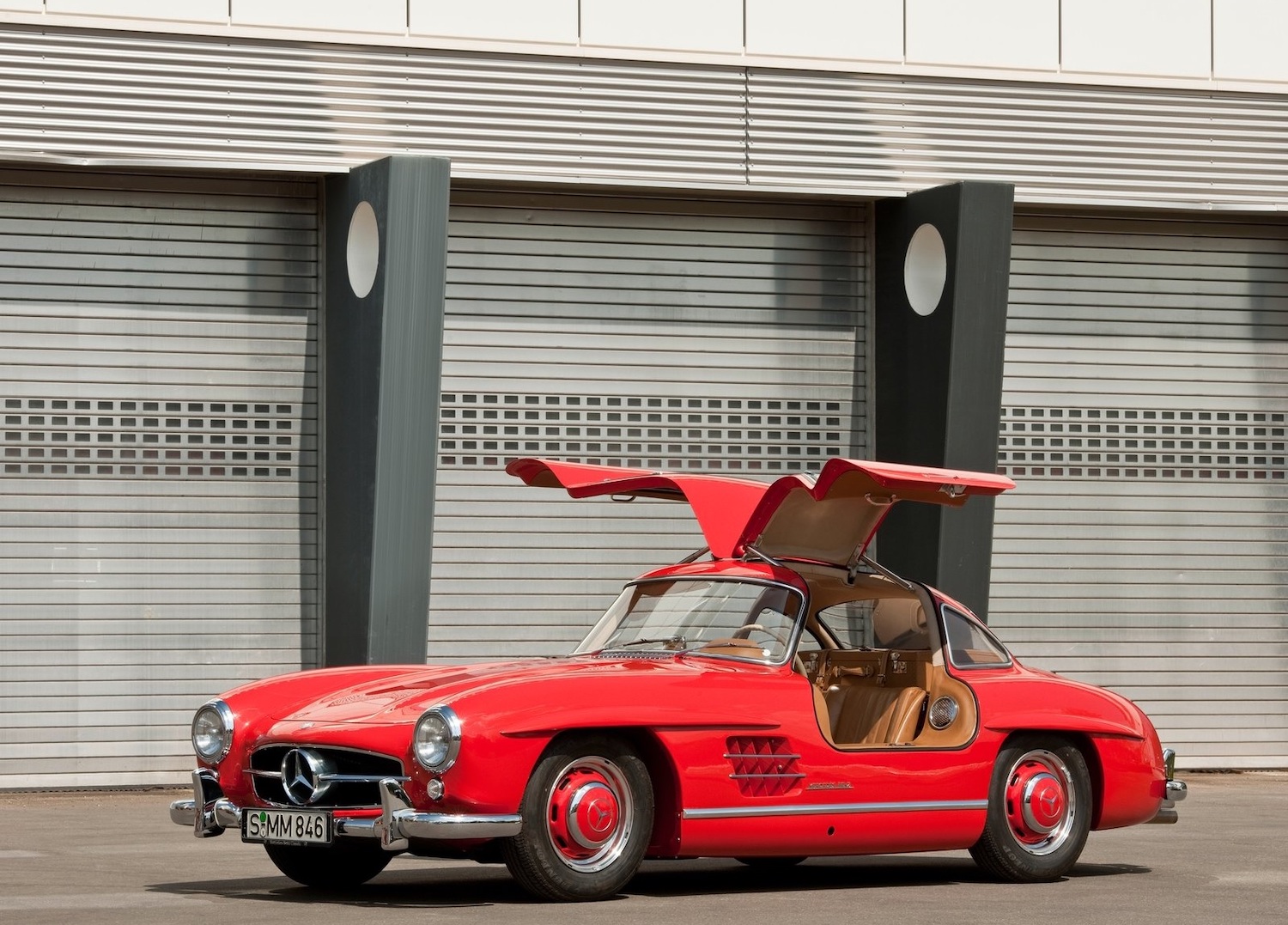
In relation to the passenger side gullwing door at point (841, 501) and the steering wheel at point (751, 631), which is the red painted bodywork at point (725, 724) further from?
the steering wheel at point (751, 631)

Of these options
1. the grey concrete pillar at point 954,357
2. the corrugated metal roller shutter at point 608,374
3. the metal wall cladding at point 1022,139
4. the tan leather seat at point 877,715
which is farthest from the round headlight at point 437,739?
the metal wall cladding at point 1022,139

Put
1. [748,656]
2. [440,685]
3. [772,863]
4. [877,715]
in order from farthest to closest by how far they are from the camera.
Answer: [772,863]
[877,715]
[748,656]
[440,685]

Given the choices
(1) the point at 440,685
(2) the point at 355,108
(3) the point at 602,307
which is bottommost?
(1) the point at 440,685

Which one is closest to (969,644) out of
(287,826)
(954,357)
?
(287,826)

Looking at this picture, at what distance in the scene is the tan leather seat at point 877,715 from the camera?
905 cm

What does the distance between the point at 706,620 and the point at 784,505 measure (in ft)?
2.48

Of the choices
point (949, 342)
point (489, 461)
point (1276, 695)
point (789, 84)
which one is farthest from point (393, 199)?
point (1276, 695)

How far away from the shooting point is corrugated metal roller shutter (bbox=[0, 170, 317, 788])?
14.9m

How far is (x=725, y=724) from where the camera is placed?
805cm

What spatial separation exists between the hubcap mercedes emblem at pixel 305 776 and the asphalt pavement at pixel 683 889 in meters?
0.41

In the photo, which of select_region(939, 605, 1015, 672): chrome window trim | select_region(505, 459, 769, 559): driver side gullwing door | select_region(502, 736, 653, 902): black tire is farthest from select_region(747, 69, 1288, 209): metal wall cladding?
select_region(502, 736, 653, 902): black tire

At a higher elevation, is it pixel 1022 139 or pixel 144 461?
pixel 1022 139

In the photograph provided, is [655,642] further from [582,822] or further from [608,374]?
[608,374]

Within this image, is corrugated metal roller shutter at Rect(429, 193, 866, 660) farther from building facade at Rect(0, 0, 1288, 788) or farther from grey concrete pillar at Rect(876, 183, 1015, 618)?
grey concrete pillar at Rect(876, 183, 1015, 618)
